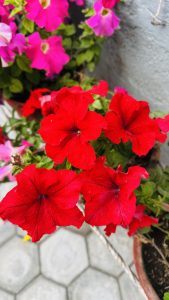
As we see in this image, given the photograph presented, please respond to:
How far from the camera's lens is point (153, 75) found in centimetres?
128

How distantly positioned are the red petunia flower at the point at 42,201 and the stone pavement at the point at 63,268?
2.73 ft

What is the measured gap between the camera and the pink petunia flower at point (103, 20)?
125 cm

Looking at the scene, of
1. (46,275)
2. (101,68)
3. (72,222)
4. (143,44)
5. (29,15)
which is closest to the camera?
(72,222)

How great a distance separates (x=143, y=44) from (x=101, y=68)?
537mm

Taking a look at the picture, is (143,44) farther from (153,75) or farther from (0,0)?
(0,0)

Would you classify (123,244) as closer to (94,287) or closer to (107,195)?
(94,287)

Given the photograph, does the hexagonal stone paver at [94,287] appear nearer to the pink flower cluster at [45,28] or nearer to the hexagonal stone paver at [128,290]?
the hexagonal stone paver at [128,290]

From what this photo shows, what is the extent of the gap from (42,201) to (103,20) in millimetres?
724

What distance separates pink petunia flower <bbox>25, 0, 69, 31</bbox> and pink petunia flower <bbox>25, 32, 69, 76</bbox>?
5.8 inches

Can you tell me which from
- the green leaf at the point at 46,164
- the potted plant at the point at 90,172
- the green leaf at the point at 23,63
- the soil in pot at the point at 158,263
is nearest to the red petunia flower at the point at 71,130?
the potted plant at the point at 90,172

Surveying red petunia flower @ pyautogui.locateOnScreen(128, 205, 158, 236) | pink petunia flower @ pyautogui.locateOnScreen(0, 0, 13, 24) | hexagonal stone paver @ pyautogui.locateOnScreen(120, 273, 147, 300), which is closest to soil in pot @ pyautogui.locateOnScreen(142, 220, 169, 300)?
red petunia flower @ pyautogui.locateOnScreen(128, 205, 158, 236)

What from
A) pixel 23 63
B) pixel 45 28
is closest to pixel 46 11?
pixel 45 28

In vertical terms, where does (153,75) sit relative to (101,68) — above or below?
above

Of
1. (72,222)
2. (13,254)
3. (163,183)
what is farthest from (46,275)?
(72,222)
